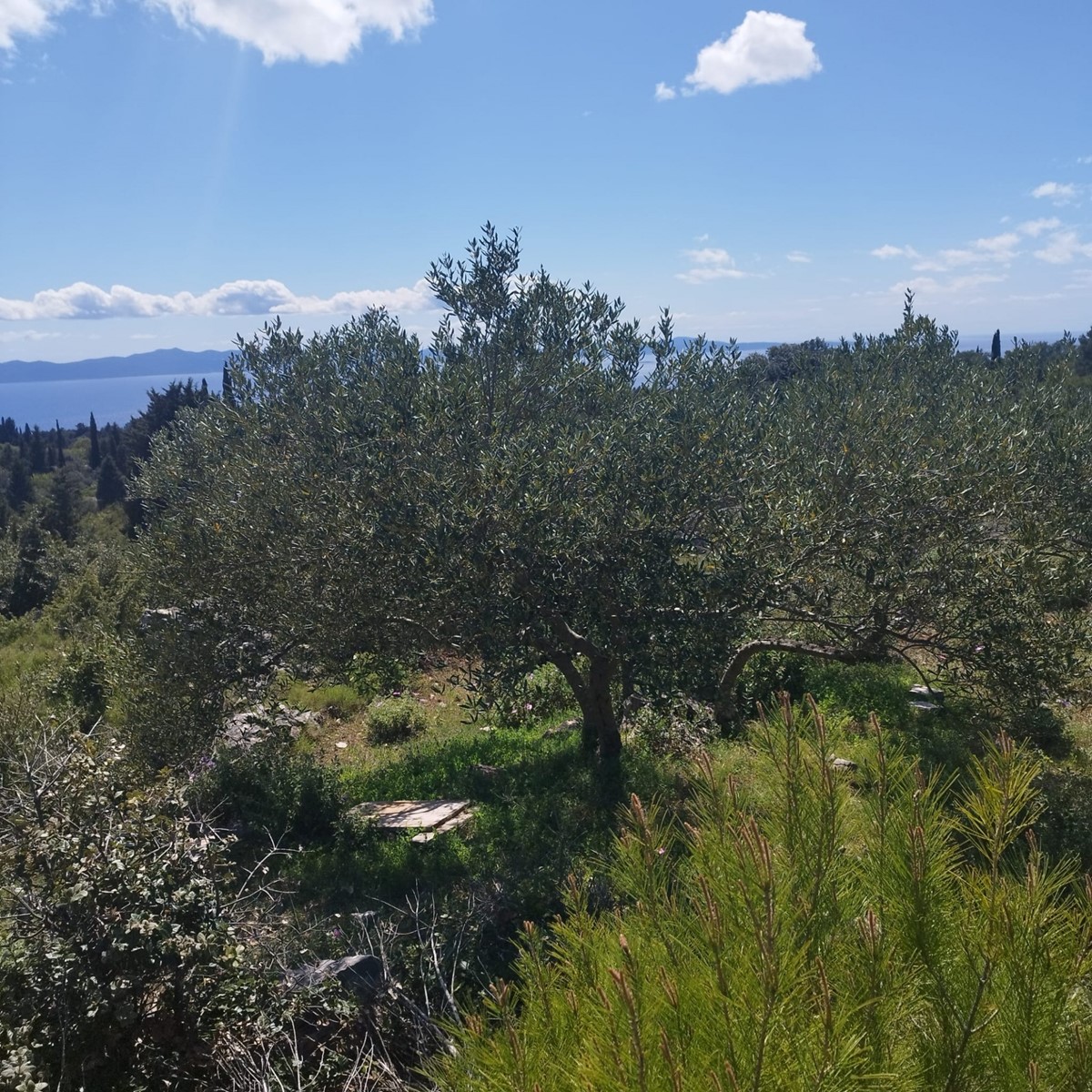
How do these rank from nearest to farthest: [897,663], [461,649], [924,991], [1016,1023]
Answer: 1. [1016,1023]
2. [924,991]
3. [461,649]
4. [897,663]

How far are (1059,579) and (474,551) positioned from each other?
6491 mm

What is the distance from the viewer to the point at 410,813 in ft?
32.0

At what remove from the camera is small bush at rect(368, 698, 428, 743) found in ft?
46.1

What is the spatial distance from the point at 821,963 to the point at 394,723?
511 inches

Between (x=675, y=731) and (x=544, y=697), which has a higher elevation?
(x=675, y=731)


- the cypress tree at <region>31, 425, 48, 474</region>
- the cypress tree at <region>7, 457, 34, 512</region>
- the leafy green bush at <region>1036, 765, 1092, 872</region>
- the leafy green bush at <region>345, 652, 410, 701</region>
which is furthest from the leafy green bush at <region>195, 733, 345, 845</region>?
the cypress tree at <region>31, 425, 48, 474</region>

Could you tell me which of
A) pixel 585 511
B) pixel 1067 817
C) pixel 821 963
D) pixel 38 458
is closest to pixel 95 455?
pixel 38 458

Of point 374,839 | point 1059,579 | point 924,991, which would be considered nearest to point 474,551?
point 374,839

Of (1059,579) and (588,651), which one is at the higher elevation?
(1059,579)

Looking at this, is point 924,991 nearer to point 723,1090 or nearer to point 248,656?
point 723,1090

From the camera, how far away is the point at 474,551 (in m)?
6.91

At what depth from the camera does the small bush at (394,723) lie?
553 inches

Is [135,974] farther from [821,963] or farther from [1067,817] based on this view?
[1067,817]

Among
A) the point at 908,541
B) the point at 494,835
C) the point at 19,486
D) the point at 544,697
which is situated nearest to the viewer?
the point at 908,541
